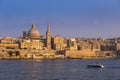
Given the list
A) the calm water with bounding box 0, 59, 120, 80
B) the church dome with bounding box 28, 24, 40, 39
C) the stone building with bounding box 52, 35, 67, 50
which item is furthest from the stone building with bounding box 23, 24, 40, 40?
the calm water with bounding box 0, 59, 120, 80

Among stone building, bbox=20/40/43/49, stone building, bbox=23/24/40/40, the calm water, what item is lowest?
the calm water

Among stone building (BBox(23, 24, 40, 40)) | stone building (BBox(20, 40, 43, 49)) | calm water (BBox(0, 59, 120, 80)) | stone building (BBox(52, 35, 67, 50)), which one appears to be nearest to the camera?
calm water (BBox(0, 59, 120, 80))

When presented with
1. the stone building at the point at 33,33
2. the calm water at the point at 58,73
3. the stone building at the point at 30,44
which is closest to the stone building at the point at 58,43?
the stone building at the point at 30,44

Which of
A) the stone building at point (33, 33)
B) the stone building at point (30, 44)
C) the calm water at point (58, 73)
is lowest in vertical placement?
the calm water at point (58, 73)

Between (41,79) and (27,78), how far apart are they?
1.07 metres

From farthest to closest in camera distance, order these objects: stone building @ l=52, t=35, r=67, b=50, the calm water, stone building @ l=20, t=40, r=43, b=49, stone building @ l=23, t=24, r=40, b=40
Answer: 1. stone building @ l=23, t=24, r=40, b=40
2. stone building @ l=52, t=35, r=67, b=50
3. stone building @ l=20, t=40, r=43, b=49
4. the calm water

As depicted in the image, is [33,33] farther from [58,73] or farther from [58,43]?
[58,73]

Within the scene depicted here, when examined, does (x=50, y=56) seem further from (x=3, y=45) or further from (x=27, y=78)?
(x=27, y=78)

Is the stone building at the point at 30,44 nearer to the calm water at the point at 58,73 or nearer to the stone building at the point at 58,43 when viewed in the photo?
the stone building at the point at 58,43

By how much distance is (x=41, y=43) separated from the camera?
345ft

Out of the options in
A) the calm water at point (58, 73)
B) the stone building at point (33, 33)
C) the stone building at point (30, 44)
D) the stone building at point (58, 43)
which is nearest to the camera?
the calm water at point (58, 73)

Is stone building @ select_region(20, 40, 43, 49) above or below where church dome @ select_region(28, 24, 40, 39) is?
below

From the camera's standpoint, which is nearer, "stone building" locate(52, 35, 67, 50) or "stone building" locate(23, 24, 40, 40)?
"stone building" locate(52, 35, 67, 50)

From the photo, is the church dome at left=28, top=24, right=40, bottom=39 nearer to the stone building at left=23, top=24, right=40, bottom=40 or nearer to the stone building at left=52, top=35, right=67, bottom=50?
the stone building at left=23, top=24, right=40, bottom=40
